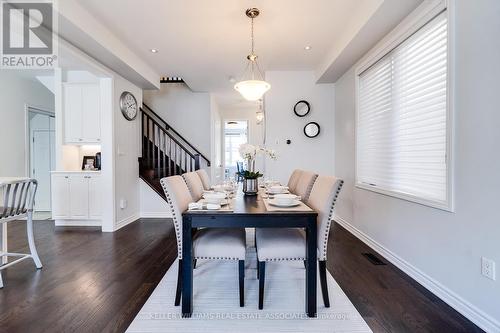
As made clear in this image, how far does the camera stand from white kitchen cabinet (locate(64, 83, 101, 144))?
4383 mm

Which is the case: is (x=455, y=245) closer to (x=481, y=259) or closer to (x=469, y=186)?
(x=481, y=259)

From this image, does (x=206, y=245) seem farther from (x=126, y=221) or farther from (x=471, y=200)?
(x=126, y=221)

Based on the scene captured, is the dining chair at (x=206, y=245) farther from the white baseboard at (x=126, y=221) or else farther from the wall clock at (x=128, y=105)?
the wall clock at (x=128, y=105)

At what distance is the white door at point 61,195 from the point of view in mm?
4211

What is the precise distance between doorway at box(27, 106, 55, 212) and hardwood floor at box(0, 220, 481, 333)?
7.42 ft

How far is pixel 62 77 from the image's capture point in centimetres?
438

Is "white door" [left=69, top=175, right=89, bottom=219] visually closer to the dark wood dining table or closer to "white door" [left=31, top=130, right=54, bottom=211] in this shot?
"white door" [left=31, top=130, right=54, bottom=211]

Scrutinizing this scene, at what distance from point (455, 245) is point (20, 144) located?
6.62 metres

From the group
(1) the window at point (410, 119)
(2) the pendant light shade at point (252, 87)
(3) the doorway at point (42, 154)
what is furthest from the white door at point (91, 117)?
(1) the window at point (410, 119)

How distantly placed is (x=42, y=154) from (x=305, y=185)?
5815 mm

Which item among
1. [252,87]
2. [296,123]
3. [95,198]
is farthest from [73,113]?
[296,123]

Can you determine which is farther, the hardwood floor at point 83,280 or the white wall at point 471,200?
the hardwood floor at point 83,280

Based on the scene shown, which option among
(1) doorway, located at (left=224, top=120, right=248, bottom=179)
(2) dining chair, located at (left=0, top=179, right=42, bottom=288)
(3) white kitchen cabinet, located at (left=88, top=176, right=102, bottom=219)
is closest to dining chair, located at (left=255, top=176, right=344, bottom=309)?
(2) dining chair, located at (left=0, top=179, right=42, bottom=288)

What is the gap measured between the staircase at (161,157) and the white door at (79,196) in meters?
1.06
